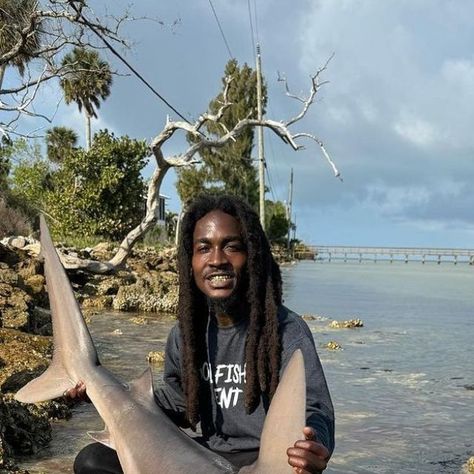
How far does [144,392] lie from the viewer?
292 centimetres

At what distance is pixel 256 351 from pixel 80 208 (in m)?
27.8

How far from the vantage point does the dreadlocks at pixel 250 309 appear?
3.01m

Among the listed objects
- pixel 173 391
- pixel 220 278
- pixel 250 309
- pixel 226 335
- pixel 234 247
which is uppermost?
pixel 234 247

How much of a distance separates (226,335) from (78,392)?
680 millimetres

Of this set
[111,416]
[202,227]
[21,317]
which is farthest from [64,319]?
[21,317]

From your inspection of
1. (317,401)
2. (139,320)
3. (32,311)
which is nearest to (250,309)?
(317,401)

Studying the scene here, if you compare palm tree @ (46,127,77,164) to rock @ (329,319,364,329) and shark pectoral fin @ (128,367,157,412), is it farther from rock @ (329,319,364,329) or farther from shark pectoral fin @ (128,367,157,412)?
shark pectoral fin @ (128,367,157,412)

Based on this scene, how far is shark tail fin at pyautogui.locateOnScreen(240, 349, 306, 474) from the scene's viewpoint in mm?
2146

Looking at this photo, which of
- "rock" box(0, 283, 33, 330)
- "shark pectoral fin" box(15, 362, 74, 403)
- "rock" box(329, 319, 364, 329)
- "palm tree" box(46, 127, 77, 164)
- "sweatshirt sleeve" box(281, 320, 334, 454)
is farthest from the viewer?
"palm tree" box(46, 127, 77, 164)

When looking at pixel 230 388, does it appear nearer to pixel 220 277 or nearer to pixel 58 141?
pixel 220 277

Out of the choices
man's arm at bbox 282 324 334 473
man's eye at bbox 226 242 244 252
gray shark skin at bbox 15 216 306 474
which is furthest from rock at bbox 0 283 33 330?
man's arm at bbox 282 324 334 473

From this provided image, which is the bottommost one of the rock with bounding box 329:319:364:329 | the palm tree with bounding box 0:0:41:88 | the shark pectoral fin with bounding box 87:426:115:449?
the rock with bounding box 329:319:364:329

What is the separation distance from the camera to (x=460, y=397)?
828 cm

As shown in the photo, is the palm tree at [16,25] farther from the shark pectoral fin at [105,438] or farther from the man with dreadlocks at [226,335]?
the shark pectoral fin at [105,438]
